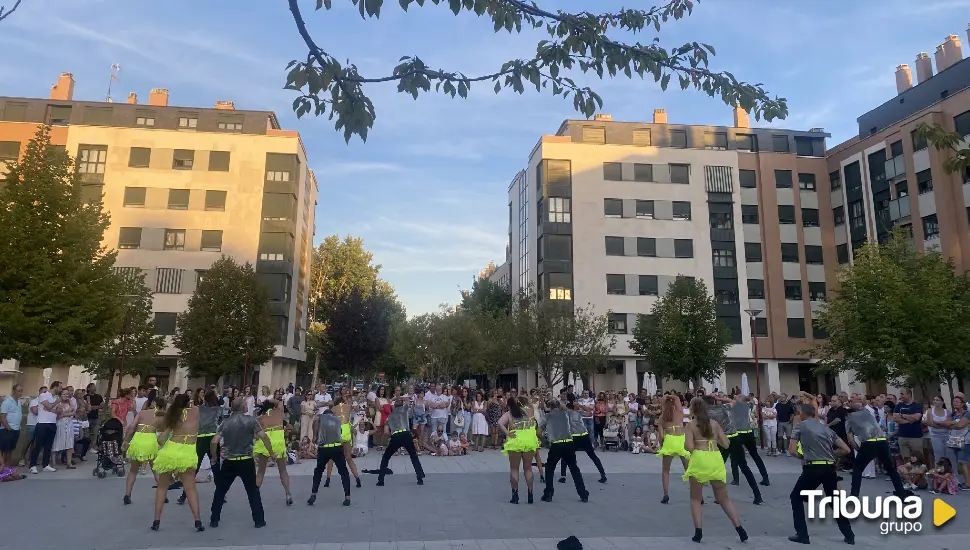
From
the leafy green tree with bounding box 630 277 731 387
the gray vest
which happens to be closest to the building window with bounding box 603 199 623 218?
the leafy green tree with bounding box 630 277 731 387

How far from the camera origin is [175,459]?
8547 mm

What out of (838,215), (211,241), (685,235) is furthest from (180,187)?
(838,215)

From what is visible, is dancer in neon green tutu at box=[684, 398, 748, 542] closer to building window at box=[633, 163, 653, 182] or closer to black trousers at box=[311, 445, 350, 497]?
black trousers at box=[311, 445, 350, 497]

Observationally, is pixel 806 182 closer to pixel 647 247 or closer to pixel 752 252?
pixel 752 252

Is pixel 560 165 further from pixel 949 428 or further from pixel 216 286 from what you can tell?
pixel 949 428

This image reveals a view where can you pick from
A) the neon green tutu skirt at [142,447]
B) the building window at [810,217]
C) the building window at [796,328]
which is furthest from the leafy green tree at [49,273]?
the building window at [810,217]

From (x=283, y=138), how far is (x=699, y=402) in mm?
41807

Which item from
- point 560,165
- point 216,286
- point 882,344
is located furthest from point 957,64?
point 216,286

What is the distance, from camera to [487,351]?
4400cm

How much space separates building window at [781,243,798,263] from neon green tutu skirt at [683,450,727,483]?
1706 inches

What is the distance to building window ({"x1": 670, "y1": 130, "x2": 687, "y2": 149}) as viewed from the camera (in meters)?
48.1

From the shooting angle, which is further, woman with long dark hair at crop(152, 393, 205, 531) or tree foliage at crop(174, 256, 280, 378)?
tree foliage at crop(174, 256, 280, 378)

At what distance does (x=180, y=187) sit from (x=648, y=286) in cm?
A: 3496

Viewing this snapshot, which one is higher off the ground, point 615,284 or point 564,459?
point 615,284
